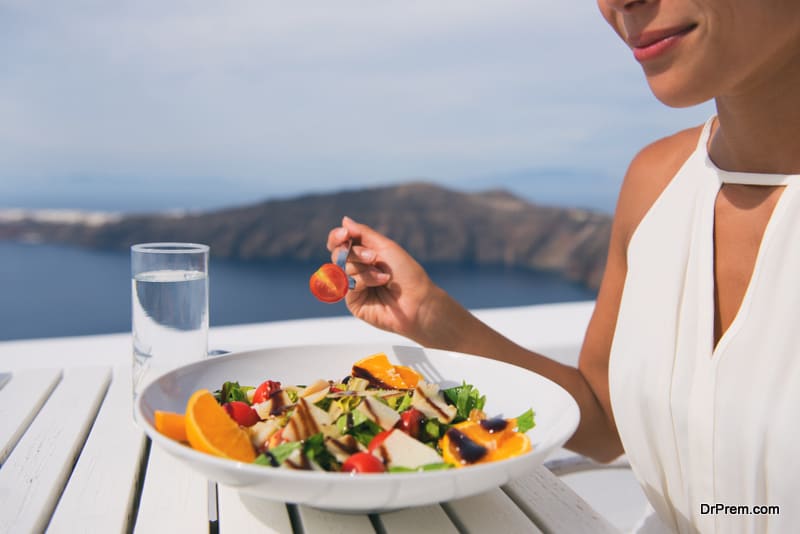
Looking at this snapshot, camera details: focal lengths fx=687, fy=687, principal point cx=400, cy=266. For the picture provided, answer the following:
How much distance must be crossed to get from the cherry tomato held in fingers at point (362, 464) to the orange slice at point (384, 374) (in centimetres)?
22

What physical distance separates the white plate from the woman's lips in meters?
0.43

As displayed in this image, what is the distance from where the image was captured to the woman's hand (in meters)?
1.08

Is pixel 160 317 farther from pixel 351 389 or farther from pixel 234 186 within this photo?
pixel 234 186

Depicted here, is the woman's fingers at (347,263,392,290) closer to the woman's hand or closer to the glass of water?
the woman's hand

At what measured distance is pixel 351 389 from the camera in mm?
791

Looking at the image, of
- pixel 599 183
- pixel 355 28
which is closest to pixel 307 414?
pixel 599 183

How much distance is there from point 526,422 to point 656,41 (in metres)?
0.50

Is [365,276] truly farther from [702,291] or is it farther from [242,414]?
[702,291]

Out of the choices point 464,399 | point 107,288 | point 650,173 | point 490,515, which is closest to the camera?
point 490,515

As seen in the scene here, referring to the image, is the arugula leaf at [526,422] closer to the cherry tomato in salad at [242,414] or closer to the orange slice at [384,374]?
the orange slice at [384,374]

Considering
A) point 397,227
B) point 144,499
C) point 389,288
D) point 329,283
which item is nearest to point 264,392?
point 144,499

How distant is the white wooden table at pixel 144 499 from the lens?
662 millimetres

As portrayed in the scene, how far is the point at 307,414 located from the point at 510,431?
7.8 inches

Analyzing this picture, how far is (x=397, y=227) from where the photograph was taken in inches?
484
